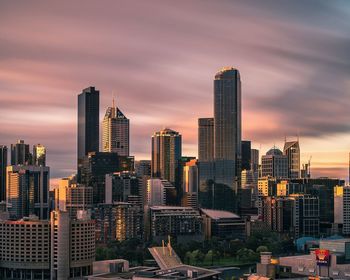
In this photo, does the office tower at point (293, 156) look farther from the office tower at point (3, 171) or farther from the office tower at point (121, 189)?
the office tower at point (3, 171)

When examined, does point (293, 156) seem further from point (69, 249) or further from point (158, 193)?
point (69, 249)

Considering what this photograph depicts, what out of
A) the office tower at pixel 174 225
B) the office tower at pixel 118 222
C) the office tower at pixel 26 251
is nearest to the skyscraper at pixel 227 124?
the office tower at pixel 174 225

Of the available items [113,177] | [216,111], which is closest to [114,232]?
[113,177]

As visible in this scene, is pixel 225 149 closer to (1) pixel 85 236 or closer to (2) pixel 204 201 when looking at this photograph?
(2) pixel 204 201

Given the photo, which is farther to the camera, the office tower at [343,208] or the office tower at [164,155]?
the office tower at [164,155]

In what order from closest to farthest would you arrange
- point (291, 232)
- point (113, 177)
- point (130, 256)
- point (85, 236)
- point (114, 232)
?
point (85, 236)
point (130, 256)
point (114, 232)
point (291, 232)
point (113, 177)
